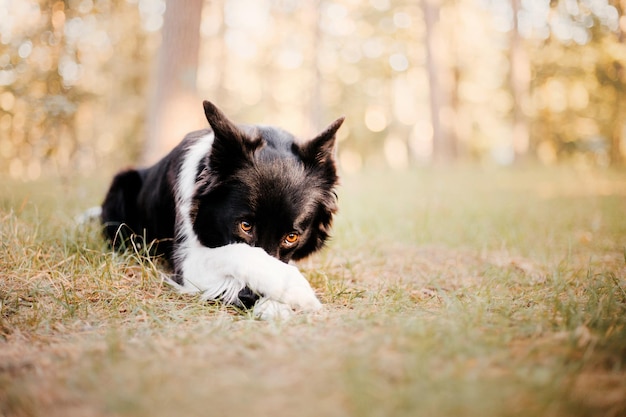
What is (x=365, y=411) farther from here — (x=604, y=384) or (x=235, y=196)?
(x=235, y=196)

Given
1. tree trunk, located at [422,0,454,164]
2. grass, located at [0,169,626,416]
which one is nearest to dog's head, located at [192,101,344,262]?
grass, located at [0,169,626,416]

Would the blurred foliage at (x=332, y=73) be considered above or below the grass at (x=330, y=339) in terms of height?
above

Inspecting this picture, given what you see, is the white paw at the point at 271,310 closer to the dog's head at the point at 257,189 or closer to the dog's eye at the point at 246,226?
the dog's head at the point at 257,189

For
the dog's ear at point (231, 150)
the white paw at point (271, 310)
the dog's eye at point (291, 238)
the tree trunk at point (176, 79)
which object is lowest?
the white paw at point (271, 310)

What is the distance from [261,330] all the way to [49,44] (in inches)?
277

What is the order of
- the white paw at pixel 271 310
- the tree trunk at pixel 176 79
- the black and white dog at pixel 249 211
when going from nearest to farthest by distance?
the white paw at pixel 271 310
the black and white dog at pixel 249 211
the tree trunk at pixel 176 79

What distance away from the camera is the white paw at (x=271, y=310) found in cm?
290

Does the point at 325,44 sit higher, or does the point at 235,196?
the point at 325,44

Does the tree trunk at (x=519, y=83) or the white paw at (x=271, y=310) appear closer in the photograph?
the white paw at (x=271, y=310)

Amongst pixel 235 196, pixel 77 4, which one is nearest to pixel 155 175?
pixel 235 196

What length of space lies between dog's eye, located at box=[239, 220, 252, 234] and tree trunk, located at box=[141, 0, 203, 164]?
15.1ft

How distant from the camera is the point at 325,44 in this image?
24500 mm

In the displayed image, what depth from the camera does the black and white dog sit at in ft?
10.5

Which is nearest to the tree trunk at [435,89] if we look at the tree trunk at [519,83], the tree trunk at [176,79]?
the tree trunk at [519,83]
